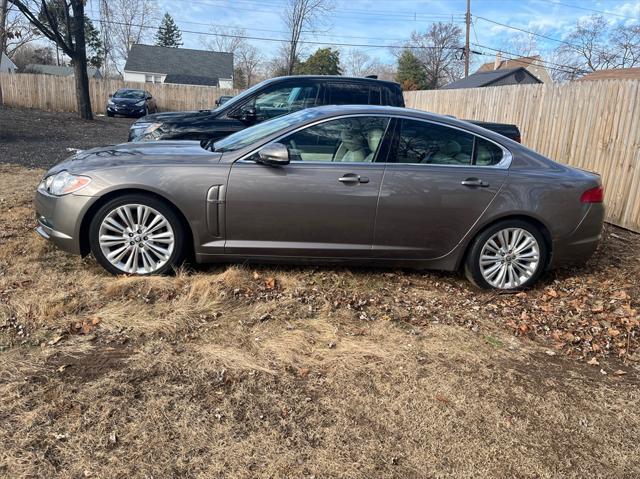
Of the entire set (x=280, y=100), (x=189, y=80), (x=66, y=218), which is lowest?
(x=66, y=218)

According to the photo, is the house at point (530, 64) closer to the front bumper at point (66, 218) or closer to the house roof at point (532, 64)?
the house roof at point (532, 64)

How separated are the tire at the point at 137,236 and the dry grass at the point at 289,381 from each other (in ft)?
0.58

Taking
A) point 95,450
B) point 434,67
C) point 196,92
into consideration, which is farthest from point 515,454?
point 434,67

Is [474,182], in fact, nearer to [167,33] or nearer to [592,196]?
[592,196]

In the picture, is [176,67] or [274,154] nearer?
[274,154]

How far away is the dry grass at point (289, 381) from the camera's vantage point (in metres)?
2.49

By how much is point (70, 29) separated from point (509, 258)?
796 inches

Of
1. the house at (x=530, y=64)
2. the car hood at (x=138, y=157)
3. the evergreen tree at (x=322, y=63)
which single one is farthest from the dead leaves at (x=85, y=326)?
the house at (x=530, y=64)

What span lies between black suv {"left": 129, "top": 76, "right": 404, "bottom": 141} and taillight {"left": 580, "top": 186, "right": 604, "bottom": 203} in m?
3.81

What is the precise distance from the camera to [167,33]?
250ft

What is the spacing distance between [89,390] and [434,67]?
64.5 meters

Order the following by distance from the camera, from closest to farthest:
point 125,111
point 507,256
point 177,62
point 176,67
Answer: point 507,256 → point 125,111 → point 176,67 → point 177,62

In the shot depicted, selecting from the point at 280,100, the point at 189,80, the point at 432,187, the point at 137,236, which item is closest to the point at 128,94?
the point at 280,100

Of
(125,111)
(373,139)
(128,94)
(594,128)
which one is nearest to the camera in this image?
(373,139)
